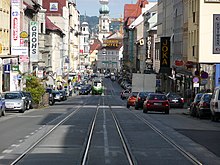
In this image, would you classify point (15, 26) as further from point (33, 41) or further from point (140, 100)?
point (140, 100)

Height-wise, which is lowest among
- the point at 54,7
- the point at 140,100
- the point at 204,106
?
the point at 140,100

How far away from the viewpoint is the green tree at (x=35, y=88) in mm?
54469

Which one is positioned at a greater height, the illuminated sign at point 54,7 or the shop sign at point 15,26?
the illuminated sign at point 54,7

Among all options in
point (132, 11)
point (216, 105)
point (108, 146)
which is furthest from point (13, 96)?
point (132, 11)

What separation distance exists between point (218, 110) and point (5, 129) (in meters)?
11.2

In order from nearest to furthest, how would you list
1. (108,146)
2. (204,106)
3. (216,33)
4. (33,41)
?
(108,146) < (204,106) < (216,33) < (33,41)

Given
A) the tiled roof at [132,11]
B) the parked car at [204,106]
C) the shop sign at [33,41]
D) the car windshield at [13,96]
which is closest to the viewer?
the parked car at [204,106]

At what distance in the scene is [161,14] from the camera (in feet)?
354

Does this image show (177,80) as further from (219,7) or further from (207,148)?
(207,148)

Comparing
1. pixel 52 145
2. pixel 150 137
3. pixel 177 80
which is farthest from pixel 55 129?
pixel 177 80

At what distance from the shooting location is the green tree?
5447 centimetres

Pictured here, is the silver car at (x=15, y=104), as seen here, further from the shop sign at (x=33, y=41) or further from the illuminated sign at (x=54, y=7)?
the illuminated sign at (x=54, y=7)

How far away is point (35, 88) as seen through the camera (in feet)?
181

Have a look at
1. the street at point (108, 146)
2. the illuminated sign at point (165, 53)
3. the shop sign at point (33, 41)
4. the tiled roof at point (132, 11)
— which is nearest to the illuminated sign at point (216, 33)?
the shop sign at point (33, 41)
